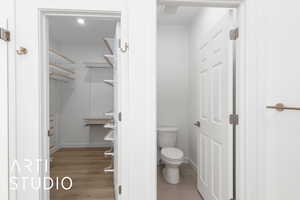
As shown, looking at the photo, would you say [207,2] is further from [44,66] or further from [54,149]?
[54,149]

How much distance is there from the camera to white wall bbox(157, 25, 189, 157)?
3596 mm

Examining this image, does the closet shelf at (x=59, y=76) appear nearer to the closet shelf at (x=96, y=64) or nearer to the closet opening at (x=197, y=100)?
the closet shelf at (x=96, y=64)

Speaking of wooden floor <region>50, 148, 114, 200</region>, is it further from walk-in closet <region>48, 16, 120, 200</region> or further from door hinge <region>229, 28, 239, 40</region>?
door hinge <region>229, 28, 239, 40</region>

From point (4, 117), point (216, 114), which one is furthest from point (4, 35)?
point (216, 114)

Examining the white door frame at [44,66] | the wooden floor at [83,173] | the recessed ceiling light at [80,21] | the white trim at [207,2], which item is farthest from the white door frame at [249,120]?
the recessed ceiling light at [80,21]

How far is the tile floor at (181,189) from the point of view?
7.78ft

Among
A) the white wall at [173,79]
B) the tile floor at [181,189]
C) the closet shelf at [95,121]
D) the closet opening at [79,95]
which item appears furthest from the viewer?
the closet shelf at [95,121]

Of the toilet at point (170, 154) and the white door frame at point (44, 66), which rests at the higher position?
the white door frame at point (44, 66)

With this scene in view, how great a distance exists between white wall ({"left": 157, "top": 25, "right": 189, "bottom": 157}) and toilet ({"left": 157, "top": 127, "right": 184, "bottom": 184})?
1.10 feet

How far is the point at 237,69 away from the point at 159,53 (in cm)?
215

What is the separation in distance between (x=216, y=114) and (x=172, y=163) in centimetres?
110

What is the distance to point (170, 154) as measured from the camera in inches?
108

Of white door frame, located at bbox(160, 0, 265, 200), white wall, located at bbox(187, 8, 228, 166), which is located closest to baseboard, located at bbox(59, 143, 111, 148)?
white wall, located at bbox(187, 8, 228, 166)

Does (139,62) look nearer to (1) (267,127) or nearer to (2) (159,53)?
(1) (267,127)
